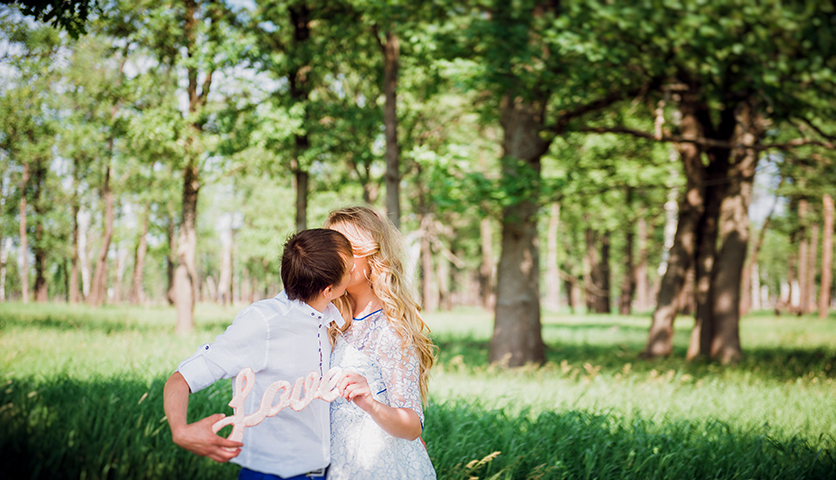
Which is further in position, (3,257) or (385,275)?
(3,257)

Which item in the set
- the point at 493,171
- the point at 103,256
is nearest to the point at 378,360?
the point at 493,171

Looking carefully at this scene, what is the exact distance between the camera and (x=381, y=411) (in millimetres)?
1739

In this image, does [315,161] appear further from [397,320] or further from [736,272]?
[397,320]

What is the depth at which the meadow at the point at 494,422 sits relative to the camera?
2.72m

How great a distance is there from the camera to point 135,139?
1027 centimetres

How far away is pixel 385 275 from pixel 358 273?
122 mm

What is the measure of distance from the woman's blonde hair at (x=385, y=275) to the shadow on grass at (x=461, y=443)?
1.41m

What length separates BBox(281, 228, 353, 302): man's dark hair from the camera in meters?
1.76

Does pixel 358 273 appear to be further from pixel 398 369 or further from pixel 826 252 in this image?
pixel 826 252

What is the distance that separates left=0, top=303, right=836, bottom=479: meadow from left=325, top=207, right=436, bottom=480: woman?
0.95 m

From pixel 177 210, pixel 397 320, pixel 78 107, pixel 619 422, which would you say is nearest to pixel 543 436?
pixel 619 422

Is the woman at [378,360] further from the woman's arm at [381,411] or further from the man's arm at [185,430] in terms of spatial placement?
the man's arm at [185,430]

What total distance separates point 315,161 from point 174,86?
3702 millimetres

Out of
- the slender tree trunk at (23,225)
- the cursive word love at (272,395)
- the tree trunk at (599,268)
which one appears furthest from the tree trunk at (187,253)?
the tree trunk at (599,268)
